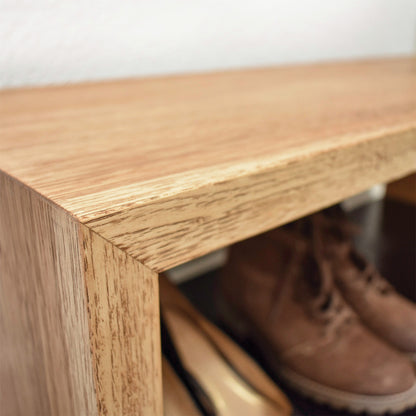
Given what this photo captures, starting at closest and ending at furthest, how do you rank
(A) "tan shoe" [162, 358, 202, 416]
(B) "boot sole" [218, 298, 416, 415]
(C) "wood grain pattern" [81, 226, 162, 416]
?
(C) "wood grain pattern" [81, 226, 162, 416] → (A) "tan shoe" [162, 358, 202, 416] → (B) "boot sole" [218, 298, 416, 415]

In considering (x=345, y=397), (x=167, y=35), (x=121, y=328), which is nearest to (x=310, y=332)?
(x=345, y=397)

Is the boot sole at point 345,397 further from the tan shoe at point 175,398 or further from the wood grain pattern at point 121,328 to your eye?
the wood grain pattern at point 121,328

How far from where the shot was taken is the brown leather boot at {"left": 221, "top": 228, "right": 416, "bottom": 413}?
0.48 meters

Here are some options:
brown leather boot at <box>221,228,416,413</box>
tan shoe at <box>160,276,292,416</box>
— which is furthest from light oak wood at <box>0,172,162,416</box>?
brown leather boot at <box>221,228,416,413</box>

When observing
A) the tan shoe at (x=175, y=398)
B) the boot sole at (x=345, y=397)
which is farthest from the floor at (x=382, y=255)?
the tan shoe at (x=175, y=398)

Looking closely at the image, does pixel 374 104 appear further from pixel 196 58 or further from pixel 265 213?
pixel 196 58

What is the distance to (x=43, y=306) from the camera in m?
0.26

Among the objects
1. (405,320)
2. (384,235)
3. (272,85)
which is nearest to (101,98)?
(272,85)

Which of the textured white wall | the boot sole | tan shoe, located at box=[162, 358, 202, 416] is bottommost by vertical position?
the boot sole

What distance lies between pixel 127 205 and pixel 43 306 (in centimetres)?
9

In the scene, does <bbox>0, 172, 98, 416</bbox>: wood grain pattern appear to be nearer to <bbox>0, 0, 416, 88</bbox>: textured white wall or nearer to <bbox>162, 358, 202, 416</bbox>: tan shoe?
<bbox>162, 358, 202, 416</bbox>: tan shoe

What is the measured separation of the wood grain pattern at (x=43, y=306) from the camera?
22 centimetres

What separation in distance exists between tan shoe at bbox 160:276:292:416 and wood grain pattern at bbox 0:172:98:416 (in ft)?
0.46

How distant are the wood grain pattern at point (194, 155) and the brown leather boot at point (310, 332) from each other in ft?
0.57
